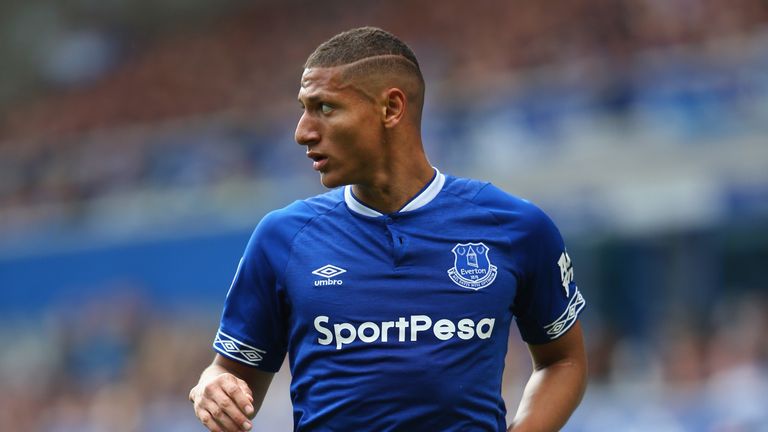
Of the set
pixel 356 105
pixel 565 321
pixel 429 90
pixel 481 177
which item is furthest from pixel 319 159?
pixel 429 90

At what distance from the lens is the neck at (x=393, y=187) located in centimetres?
402

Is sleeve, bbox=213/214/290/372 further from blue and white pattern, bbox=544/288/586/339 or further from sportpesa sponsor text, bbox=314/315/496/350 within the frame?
blue and white pattern, bbox=544/288/586/339

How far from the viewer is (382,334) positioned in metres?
3.83

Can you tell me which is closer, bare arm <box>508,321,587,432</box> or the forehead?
the forehead

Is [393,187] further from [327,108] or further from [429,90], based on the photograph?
[429,90]

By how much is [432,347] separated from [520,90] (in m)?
10.0

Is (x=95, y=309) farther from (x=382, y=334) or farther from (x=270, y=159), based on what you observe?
(x=382, y=334)

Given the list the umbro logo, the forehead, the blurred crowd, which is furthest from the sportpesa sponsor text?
the blurred crowd

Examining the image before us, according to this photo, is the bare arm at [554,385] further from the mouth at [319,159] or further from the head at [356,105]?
the mouth at [319,159]

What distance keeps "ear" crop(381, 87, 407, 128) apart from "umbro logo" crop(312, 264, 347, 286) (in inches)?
16.9

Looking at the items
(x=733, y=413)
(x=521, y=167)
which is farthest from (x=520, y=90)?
(x=733, y=413)

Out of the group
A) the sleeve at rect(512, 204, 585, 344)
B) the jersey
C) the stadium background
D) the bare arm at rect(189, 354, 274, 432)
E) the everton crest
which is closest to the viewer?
the bare arm at rect(189, 354, 274, 432)

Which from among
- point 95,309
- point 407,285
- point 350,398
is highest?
point 407,285

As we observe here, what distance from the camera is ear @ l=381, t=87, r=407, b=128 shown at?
3.98 metres
